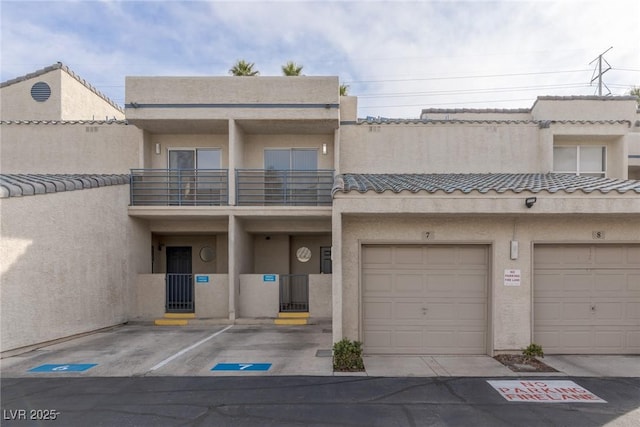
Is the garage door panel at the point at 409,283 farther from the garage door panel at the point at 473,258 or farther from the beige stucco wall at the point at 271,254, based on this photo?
the beige stucco wall at the point at 271,254

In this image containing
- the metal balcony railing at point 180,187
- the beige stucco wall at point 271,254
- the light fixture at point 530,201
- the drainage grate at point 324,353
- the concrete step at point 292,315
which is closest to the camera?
the light fixture at point 530,201

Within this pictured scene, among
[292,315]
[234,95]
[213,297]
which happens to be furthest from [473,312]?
[234,95]

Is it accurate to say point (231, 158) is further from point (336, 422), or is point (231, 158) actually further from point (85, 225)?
point (336, 422)

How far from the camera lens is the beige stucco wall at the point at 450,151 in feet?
40.7

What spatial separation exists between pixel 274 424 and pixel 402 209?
4.52m

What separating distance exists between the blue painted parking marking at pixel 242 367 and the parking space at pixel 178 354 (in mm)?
20

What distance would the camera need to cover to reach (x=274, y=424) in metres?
4.80

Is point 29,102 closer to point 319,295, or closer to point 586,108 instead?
point 319,295

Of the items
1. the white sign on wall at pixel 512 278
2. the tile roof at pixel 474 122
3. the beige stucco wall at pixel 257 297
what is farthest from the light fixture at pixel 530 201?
the beige stucco wall at pixel 257 297

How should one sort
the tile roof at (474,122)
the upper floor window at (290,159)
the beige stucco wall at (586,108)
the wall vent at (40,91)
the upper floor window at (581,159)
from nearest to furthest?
1. the tile roof at (474,122)
2. the upper floor window at (581,159)
3. the upper floor window at (290,159)
4. the beige stucco wall at (586,108)
5. the wall vent at (40,91)

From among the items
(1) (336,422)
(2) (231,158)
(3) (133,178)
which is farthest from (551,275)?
(3) (133,178)

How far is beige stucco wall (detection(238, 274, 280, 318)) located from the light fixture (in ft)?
25.5

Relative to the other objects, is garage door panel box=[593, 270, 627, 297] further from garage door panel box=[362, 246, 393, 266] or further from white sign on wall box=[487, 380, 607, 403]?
garage door panel box=[362, 246, 393, 266]

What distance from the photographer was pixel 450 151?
1245 cm
